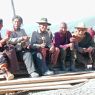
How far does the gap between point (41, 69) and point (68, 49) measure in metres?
1.11

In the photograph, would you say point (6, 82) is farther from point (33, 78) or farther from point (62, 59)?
Result: point (62, 59)

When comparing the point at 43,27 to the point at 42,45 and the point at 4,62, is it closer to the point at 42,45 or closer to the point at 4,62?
the point at 42,45

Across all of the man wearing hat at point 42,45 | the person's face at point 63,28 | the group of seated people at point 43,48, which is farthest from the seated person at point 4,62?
the person's face at point 63,28

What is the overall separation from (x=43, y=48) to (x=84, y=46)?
60.1 inches

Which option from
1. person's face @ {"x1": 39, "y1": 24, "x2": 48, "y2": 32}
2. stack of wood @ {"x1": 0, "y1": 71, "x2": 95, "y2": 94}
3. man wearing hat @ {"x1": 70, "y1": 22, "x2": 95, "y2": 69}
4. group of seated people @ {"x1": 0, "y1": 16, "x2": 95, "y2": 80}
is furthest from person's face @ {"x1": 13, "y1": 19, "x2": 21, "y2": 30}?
man wearing hat @ {"x1": 70, "y1": 22, "x2": 95, "y2": 69}

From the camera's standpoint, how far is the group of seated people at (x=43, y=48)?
1195 cm

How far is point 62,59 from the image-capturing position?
12898 millimetres

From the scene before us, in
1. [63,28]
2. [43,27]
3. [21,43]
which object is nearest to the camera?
[21,43]

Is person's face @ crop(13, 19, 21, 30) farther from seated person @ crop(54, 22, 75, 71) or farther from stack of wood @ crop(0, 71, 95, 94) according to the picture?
stack of wood @ crop(0, 71, 95, 94)

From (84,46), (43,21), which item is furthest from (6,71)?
(84,46)

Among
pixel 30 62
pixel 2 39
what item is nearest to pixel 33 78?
pixel 30 62

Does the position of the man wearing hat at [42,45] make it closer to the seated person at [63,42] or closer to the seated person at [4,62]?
the seated person at [63,42]

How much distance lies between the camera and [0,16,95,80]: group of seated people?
11.9m

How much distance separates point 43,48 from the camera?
12305 millimetres
